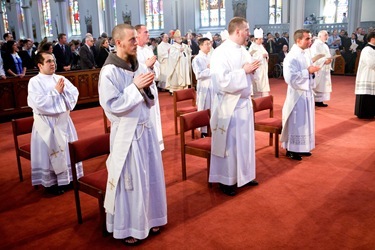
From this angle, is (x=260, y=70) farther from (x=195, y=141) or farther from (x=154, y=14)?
(x=154, y=14)

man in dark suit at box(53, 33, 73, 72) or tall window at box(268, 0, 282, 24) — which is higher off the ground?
tall window at box(268, 0, 282, 24)

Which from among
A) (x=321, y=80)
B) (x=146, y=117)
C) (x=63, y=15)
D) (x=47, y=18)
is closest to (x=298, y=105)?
(x=146, y=117)

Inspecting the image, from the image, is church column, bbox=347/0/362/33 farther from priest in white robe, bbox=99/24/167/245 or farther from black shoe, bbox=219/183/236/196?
priest in white robe, bbox=99/24/167/245

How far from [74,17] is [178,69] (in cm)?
1981

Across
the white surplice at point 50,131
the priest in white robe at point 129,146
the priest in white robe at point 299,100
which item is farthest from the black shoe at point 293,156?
the white surplice at point 50,131

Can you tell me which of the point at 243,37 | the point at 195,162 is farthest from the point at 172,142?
the point at 243,37

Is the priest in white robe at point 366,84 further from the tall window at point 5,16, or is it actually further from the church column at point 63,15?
the tall window at point 5,16

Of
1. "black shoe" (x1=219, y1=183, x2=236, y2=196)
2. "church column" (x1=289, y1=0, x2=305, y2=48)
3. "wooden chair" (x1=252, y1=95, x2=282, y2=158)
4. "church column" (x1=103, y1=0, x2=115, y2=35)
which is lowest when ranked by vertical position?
"black shoe" (x1=219, y1=183, x2=236, y2=196)

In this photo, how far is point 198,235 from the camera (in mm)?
3742

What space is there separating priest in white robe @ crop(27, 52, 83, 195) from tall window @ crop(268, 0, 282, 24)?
18.4 meters

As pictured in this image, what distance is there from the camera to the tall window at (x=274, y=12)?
21.3 m

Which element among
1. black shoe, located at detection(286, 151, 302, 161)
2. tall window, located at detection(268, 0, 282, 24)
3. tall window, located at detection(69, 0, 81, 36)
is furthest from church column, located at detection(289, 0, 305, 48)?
tall window, located at detection(69, 0, 81, 36)

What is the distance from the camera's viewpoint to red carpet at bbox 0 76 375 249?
365 centimetres

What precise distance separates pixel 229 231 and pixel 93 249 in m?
1.29
